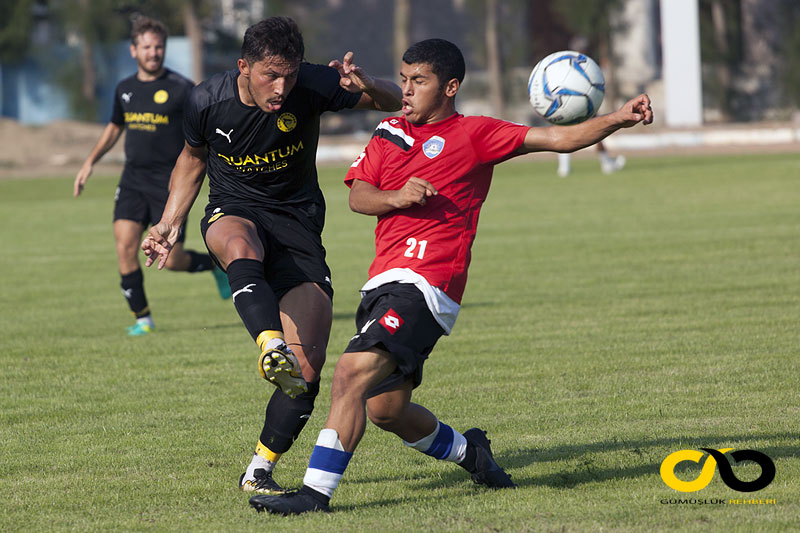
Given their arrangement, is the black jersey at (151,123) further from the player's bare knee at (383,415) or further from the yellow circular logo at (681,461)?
the yellow circular logo at (681,461)

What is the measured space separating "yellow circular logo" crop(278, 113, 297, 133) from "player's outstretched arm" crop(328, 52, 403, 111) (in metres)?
0.31

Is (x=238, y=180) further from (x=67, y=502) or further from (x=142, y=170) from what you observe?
(x=142, y=170)

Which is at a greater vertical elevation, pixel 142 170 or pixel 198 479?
pixel 142 170

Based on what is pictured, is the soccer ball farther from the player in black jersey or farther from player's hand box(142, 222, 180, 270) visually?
the player in black jersey

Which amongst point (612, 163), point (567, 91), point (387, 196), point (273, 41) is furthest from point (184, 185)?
point (612, 163)

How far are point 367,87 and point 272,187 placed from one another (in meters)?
0.72

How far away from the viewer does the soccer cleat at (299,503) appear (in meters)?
5.03

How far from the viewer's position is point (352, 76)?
5797mm

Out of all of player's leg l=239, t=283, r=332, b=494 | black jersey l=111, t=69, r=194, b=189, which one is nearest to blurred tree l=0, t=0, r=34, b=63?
black jersey l=111, t=69, r=194, b=189

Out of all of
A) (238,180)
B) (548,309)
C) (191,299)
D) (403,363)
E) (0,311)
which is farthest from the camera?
(191,299)

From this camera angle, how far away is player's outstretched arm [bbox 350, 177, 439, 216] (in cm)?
504

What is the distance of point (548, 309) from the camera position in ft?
37.7

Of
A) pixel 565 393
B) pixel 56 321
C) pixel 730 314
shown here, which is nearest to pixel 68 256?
pixel 56 321

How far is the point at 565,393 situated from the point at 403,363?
2.85m
